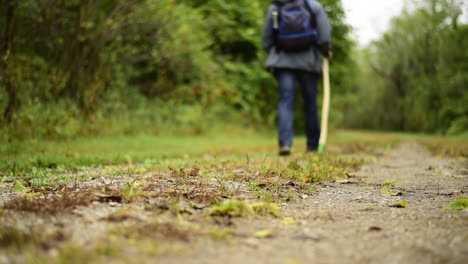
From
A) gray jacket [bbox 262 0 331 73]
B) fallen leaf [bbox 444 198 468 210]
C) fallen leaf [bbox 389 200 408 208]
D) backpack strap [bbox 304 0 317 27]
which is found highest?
backpack strap [bbox 304 0 317 27]

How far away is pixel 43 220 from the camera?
1897 millimetres

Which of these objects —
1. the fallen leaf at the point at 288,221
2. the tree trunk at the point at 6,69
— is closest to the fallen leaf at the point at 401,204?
the fallen leaf at the point at 288,221

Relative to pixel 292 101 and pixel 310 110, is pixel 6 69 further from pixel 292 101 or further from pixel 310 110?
pixel 310 110

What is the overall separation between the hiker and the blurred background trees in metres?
3.88

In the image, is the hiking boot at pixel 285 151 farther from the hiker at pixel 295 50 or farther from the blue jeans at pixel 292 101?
the blue jeans at pixel 292 101

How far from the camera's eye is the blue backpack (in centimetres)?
611

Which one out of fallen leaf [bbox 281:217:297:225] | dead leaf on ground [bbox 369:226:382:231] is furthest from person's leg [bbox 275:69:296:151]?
dead leaf on ground [bbox 369:226:382:231]

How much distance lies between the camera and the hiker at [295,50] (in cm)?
614

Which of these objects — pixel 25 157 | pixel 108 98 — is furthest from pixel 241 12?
pixel 25 157

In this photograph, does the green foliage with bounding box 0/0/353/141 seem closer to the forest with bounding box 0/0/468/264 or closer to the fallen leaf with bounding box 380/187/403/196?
the forest with bounding box 0/0/468/264

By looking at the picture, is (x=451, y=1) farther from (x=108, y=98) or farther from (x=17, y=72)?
(x=17, y=72)

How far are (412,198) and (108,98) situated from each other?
7712 mm

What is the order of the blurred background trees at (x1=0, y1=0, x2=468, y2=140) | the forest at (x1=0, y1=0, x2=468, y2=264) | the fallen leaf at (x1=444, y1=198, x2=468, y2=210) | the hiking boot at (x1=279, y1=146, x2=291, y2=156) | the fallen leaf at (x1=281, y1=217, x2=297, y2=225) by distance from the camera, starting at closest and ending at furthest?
the forest at (x1=0, y1=0, x2=468, y2=264)
the fallen leaf at (x1=281, y1=217, x2=297, y2=225)
the fallen leaf at (x1=444, y1=198, x2=468, y2=210)
the hiking boot at (x1=279, y1=146, x2=291, y2=156)
the blurred background trees at (x1=0, y1=0, x2=468, y2=140)

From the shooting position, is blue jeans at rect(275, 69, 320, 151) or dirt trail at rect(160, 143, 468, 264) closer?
dirt trail at rect(160, 143, 468, 264)
